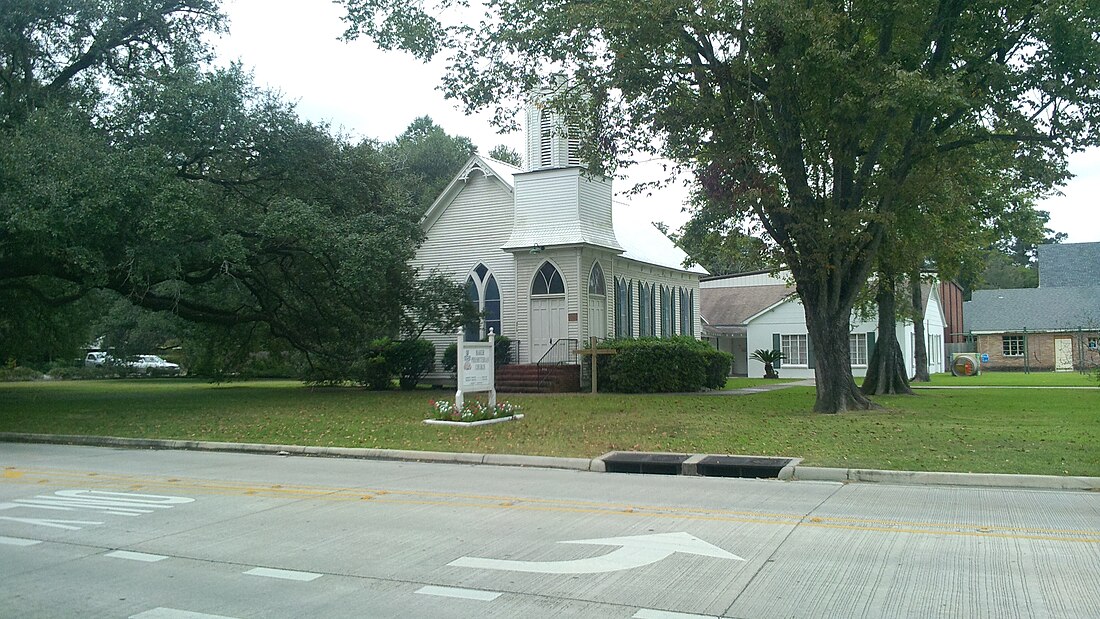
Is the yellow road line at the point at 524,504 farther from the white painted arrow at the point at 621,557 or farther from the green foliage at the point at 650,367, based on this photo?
the green foliage at the point at 650,367

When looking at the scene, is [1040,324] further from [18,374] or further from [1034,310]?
[18,374]

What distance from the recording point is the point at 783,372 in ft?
152

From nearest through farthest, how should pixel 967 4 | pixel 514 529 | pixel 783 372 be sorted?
pixel 514 529 → pixel 967 4 → pixel 783 372

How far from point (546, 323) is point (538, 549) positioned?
75.8ft

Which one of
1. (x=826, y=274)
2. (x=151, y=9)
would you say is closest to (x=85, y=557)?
(x=826, y=274)

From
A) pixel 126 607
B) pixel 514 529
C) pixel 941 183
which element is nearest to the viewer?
pixel 126 607

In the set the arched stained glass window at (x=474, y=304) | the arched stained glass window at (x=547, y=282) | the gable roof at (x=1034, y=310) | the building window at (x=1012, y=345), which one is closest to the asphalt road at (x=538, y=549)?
the arched stained glass window at (x=547, y=282)

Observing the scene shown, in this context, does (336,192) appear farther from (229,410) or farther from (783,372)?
(783,372)

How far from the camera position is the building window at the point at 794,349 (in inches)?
1796

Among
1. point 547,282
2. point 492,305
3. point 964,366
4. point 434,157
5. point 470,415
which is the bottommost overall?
point 470,415

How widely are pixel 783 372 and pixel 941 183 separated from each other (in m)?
26.8

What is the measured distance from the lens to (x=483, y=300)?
3300 centimetres

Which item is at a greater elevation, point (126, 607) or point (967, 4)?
point (967, 4)

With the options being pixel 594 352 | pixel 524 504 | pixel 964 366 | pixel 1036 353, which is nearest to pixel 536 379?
pixel 594 352
